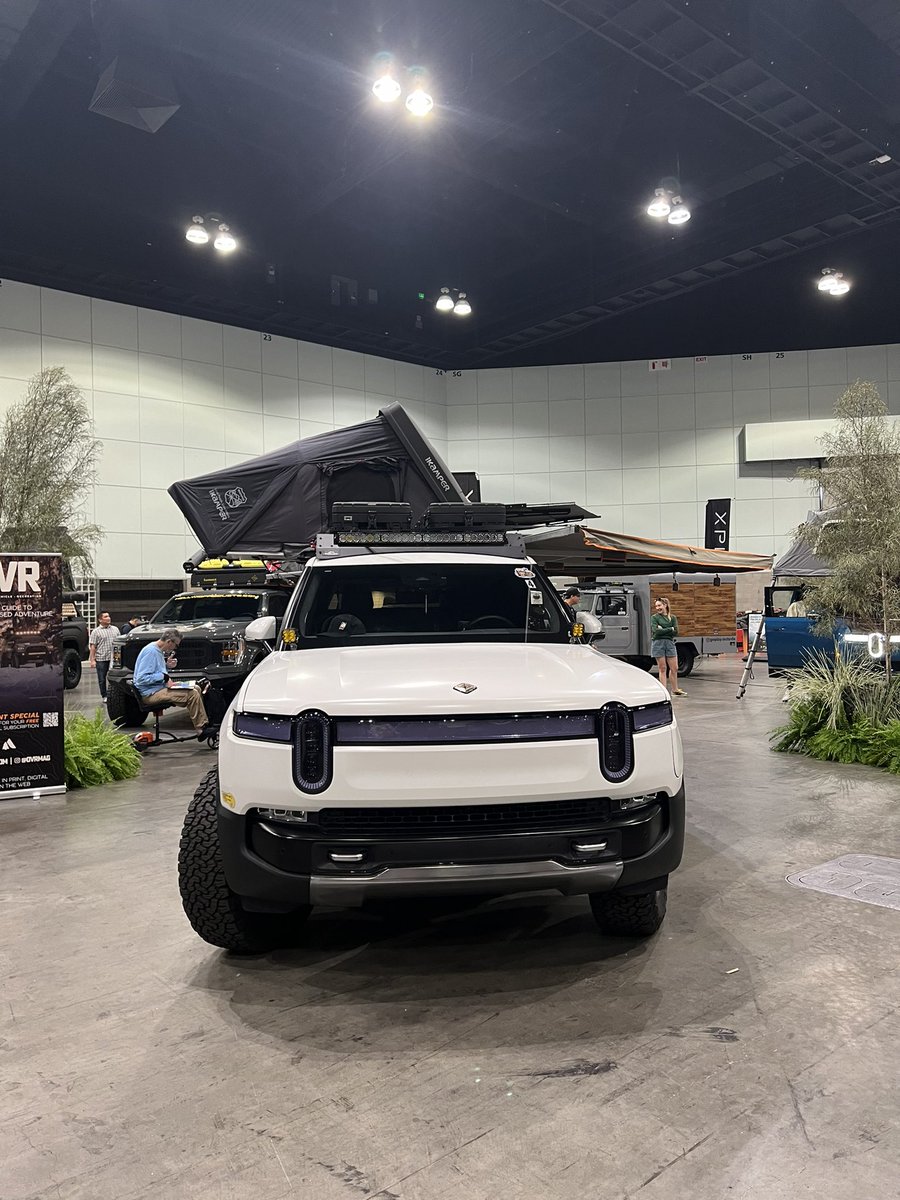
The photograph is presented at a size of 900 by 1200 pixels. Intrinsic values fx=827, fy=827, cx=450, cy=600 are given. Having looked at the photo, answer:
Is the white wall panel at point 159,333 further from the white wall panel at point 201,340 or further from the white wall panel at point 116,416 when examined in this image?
the white wall panel at point 116,416

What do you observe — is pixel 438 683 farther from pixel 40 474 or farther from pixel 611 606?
pixel 40 474

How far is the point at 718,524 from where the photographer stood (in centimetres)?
→ 2780

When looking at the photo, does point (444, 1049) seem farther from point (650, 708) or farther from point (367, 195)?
point (367, 195)

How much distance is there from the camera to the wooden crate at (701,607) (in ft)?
57.2

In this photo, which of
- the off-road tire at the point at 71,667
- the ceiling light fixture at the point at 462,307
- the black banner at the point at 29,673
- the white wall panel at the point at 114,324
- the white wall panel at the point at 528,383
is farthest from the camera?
the white wall panel at the point at 528,383

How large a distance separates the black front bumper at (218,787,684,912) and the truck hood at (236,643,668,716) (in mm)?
423

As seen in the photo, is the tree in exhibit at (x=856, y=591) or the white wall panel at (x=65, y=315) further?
the white wall panel at (x=65, y=315)

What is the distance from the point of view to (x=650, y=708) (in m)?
3.08

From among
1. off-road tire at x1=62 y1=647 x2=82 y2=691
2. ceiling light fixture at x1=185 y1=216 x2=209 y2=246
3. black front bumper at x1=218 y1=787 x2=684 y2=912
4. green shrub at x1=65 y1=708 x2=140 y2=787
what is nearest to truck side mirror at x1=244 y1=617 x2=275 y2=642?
black front bumper at x1=218 y1=787 x2=684 y2=912

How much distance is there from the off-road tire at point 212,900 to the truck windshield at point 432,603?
1074 millimetres

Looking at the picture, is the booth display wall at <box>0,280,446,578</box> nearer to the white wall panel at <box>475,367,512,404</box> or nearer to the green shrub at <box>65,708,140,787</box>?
the white wall panel at <box>475,367,512,404</box>

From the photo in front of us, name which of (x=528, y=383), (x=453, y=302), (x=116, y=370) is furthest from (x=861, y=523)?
(x=528, y=383)

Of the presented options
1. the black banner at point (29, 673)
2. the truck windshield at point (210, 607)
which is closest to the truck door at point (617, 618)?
the truck windshield at point (210, 607)

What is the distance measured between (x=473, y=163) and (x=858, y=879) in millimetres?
16507
